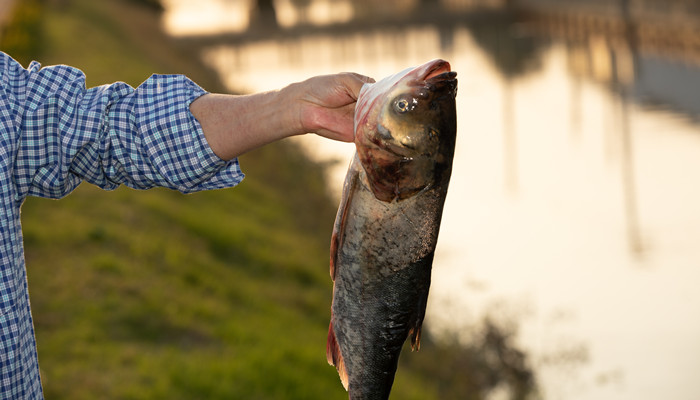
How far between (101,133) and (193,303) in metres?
4.91

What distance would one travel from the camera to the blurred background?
673 centimetres

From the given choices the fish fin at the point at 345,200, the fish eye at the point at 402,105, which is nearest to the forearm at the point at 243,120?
the fish fin at the point at 345,200

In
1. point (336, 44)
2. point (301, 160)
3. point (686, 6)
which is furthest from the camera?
point (336, 44)

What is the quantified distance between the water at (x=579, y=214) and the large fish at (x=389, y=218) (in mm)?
6300

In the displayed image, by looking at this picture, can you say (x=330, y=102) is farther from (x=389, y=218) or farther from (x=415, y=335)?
(x=415, y=335)

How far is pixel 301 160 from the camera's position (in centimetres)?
1395

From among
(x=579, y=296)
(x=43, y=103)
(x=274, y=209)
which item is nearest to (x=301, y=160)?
(x=274, y=209)

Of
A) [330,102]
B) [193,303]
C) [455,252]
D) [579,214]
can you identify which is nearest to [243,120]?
[330,102]

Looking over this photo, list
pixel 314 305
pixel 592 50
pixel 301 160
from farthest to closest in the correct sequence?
pixel 592 50, pixel 301 160, pixel 314 305

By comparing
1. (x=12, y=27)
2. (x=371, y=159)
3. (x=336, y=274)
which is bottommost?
(x=12, y=27)

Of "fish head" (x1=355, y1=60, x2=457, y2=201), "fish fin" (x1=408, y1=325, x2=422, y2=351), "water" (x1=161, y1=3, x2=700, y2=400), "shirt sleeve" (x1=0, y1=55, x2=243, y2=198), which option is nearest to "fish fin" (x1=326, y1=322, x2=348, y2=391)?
"fish fin" (x1=408, y1=325, x2=422, y2=351)

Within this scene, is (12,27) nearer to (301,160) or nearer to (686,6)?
(301,160)

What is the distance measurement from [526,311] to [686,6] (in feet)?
66.8

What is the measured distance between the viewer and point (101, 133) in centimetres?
271
